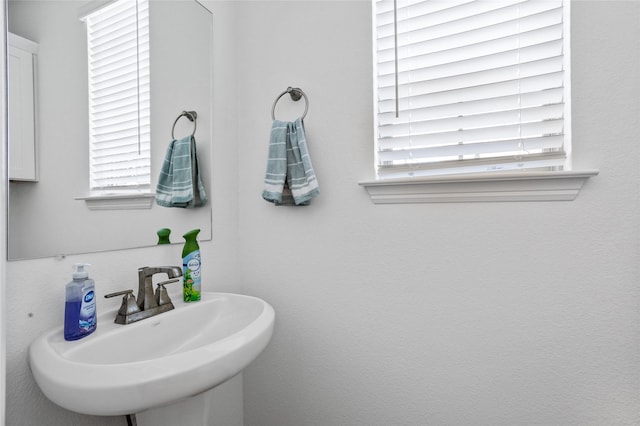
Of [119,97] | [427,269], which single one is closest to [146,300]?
[119,97]

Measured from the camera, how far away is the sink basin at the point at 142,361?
59 centimetres

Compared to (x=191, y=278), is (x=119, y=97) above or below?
above

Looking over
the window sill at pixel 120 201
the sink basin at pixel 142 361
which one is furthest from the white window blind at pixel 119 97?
the sink basin at pixel 142 361

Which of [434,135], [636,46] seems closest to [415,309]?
[434,135]

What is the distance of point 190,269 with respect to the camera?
1096 millimetres

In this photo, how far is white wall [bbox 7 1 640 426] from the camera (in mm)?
917

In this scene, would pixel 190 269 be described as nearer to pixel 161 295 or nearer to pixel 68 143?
pixel 161 295

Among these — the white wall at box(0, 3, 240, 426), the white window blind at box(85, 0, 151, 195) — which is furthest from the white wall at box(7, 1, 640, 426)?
the white window blind at box(85, 0, 151, 195)

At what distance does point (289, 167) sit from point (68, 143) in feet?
2.22

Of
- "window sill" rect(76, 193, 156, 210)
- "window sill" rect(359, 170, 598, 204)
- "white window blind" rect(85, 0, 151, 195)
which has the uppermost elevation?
"white window blind" rect(85, 0, 151, 195)

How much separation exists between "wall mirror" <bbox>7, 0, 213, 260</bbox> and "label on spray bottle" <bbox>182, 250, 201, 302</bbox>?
0.37 ft

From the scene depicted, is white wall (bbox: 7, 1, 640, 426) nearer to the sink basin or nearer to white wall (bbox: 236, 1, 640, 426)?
white wall (bbox: 236, 1, 640, 426)

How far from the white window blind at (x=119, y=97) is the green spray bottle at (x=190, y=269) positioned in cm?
22

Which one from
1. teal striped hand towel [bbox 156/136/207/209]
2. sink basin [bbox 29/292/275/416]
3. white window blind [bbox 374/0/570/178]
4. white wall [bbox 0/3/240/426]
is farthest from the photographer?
teal striped hand towel [bbox 156/136/207/209]
